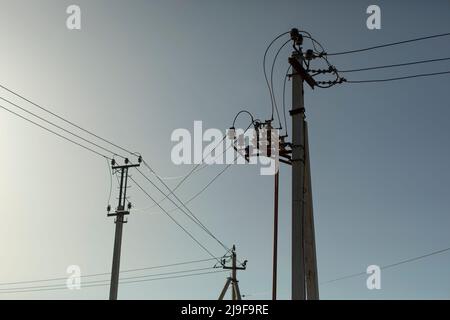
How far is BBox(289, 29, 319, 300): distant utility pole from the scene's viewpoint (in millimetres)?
14156

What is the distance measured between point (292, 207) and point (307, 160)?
1.69m

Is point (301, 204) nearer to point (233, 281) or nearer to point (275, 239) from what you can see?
point (275, 239)

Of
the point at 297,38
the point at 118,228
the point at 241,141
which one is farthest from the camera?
the point at 118,228

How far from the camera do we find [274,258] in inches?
781

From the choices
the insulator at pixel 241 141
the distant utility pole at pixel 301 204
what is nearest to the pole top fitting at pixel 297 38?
the distant utility pole at pixel 301 204

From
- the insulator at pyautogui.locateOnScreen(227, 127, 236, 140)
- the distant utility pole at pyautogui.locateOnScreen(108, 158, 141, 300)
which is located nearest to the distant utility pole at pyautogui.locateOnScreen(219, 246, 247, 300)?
the distant utility pole at pyautogui.locateOnScreen(108, 158, 141, 300)

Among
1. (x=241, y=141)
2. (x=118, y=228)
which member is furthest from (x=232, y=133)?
(x=118, y=228)

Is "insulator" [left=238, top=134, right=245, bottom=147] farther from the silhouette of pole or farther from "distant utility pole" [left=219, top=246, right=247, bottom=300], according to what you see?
"distant utility pole" [left=219, top=246, right=247, bottom=300]

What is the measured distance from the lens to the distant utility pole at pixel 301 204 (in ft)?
46.4

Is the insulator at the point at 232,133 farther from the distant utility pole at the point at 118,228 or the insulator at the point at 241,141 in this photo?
the distant utility pole at the point at 118,228

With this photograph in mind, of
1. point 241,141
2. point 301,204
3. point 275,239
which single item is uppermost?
point 241,141

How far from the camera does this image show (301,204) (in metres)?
14.7

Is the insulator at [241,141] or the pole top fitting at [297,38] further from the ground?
the pole top fitting at [297,38]
